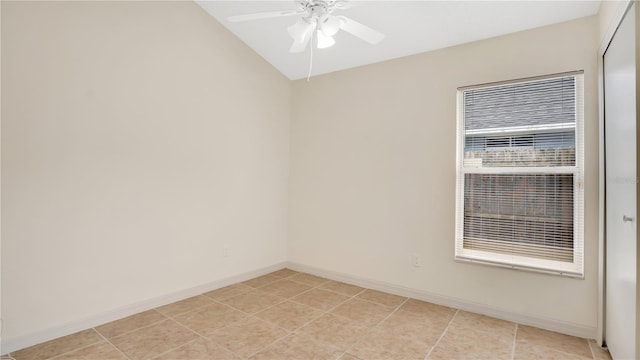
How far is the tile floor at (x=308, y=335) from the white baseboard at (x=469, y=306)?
63 mm

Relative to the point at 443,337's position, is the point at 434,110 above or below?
above

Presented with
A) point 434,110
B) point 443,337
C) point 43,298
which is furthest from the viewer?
point 434,110

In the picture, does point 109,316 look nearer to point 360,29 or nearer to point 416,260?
point 416,260

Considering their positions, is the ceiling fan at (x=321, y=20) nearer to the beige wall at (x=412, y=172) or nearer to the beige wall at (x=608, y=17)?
the beige wall at (x=412, y=172)

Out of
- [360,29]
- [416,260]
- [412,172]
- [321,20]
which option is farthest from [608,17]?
[416,260]

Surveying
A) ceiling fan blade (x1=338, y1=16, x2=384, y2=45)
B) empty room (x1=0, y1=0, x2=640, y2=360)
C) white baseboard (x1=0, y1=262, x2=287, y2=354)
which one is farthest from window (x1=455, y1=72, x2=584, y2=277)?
white baseboard (x1=0, y1=262, x2=287, y2=354)

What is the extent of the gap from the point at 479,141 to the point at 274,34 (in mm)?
2420

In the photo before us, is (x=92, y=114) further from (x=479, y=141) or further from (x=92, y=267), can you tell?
(x=479, y=141)

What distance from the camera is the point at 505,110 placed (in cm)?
283

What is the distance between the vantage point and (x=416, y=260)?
3.21 meters

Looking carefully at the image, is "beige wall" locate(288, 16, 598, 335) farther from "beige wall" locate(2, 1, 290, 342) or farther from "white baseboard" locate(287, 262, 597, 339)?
"beige wall" locate(2, 1, 290, 342)

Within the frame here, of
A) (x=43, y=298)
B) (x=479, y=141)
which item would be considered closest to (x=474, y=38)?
(x=479, y=141)

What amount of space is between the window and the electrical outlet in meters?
0.37

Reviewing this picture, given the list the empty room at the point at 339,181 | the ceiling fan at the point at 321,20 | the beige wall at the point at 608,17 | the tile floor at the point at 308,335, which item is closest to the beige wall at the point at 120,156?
the empty room at the point at 339,181
